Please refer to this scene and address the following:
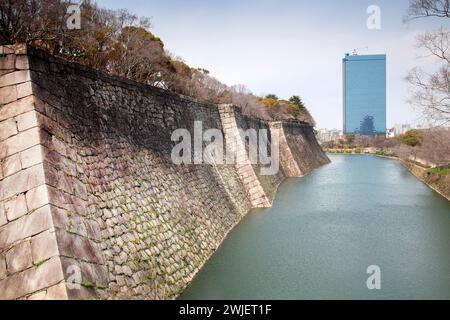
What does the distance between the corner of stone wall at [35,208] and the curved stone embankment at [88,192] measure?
0.04 ft

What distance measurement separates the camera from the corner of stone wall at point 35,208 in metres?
4.21

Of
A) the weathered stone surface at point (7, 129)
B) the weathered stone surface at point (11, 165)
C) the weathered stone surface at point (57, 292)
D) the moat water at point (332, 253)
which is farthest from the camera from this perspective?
the moat water at point (332, 253)

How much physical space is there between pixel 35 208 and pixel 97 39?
15410 mm

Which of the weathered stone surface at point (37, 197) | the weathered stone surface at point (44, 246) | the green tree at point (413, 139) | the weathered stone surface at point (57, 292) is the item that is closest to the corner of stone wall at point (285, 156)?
the weathered stone surface at point (37, 197)

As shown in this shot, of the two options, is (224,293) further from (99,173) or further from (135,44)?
(135,44)

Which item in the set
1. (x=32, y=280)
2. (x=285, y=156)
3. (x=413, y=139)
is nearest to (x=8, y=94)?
(x=32, y=280)

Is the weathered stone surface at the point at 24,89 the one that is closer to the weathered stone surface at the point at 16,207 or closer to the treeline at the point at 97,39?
the weathered stone surface at the point at 16,207

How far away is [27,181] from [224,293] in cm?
427

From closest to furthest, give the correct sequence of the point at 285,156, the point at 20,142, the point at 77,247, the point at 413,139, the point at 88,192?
the point at 77,247
the point at 20,142
the point at 88,192
the point at 285,156
the point at 413,139

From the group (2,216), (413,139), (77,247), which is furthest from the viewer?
(413,139)

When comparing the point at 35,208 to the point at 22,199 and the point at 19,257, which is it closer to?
the point at 22,199

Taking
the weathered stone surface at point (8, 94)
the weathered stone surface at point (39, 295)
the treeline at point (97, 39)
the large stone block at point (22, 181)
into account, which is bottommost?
the weathered stone surface at point (39, 295)

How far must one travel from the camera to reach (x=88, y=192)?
19.3 ft
